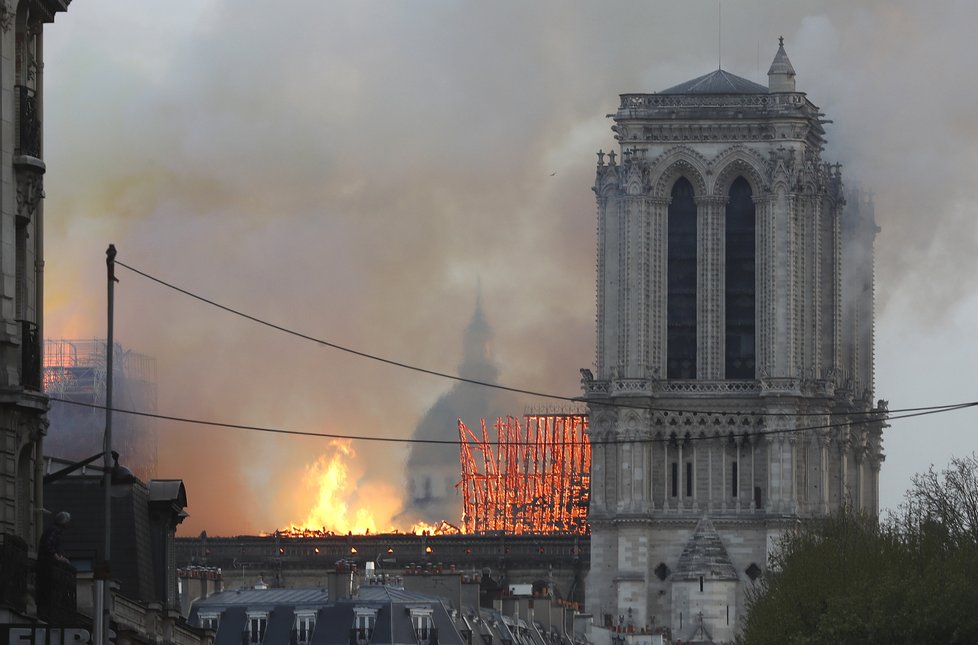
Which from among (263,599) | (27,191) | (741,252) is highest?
(741,252)

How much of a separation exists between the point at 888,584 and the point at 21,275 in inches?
2131

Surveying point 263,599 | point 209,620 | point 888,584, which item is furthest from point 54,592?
point 263,599

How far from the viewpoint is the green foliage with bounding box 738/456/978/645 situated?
95.9 m

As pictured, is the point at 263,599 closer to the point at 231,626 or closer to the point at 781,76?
the point at 231,626

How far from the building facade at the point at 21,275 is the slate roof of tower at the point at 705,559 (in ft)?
430

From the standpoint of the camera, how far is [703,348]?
18338 centimetres

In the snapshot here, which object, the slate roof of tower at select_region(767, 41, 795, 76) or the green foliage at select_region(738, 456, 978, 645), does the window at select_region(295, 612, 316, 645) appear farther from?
the slate roof of tower at select_region(767, 41, 795, 76)

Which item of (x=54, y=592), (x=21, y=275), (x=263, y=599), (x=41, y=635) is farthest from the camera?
(x=263, y=599)

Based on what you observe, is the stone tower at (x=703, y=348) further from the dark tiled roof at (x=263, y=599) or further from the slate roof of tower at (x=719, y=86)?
the dark tiled roof at (x=263, y=599)

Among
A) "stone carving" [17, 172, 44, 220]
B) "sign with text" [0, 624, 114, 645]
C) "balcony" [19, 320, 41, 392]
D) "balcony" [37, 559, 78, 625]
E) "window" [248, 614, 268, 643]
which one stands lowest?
"sign with text" [0, 624, 114, 645]

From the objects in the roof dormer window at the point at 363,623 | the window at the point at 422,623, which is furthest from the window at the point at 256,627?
the window at the point at 422,623

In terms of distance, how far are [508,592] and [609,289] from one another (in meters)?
31.2

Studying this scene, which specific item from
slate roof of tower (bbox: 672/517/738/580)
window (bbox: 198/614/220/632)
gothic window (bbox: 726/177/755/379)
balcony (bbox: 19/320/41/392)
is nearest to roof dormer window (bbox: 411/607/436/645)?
window (bbox: 198/614/220/632)

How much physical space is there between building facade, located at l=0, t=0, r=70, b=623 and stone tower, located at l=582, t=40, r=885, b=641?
13210cm
